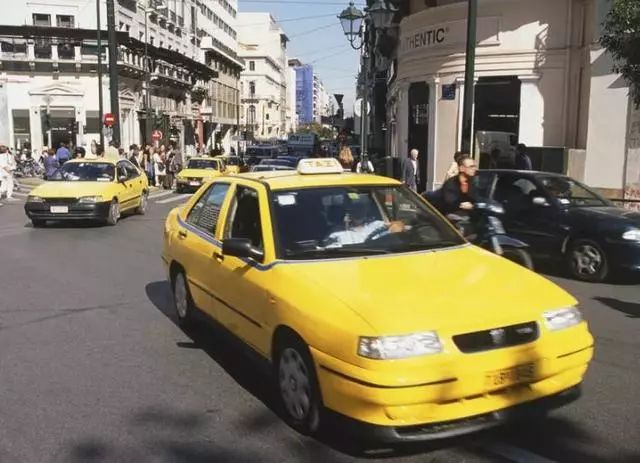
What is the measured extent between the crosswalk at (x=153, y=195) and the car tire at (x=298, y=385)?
18159 mm

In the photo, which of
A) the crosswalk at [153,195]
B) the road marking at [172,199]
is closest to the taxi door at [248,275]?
the road marking at [172,199]

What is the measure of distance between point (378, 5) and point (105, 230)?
943 cm

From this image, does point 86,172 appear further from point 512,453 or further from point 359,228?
point 512,453

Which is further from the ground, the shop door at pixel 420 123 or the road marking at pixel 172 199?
the shop door at pixel 420 123

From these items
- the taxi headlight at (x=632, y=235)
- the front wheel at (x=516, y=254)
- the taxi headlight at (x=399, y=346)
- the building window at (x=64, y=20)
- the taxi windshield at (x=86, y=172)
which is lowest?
the front wheel at (x=516, y=254)

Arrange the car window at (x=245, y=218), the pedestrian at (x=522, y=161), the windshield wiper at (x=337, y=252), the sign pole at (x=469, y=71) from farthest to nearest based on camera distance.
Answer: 1. the pedestrian at (x=522, y=161)
2. the sign pole at (x=469, y=71)
3. the car window at (x=245, y=218)
4. the windshield wiper at (x=337, y=252)

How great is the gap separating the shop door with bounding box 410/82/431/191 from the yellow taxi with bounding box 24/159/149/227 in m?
8.80

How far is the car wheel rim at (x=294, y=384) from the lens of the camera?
4066 mm

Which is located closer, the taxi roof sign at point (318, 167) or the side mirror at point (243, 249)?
the side mirror at point (243, 249)

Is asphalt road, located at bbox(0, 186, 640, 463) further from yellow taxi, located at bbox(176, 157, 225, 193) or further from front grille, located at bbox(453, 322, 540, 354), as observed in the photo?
yellow taxi, located at bbox(176, 157, 225, 193)

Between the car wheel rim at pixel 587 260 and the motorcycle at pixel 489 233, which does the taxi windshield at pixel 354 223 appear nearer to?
the motorcycle at pixel 489 233

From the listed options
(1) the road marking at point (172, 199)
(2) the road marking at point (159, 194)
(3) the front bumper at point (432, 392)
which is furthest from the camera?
(2) the road marking at point (159, 194)

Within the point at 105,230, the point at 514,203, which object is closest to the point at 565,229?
the point at 514,203

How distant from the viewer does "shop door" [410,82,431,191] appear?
20.5m
